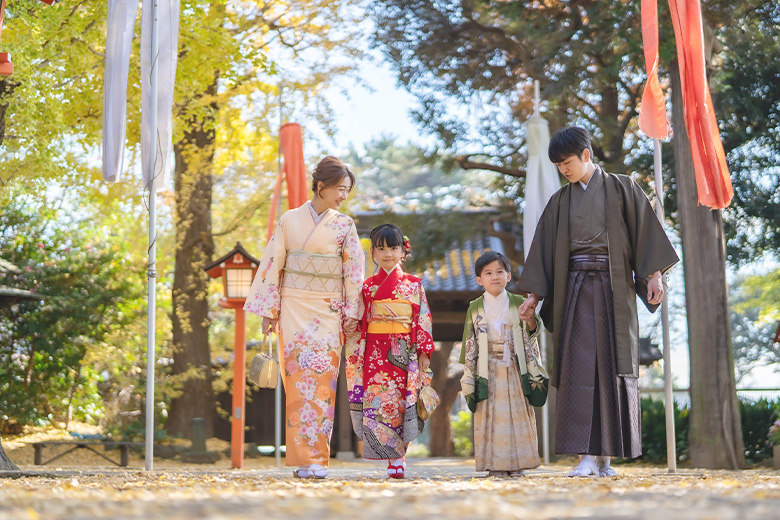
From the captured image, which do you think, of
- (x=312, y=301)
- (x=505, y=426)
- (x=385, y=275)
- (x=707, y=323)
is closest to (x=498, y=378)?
(x=505, y=426)

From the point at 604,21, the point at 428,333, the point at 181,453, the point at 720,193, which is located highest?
the point at 604,21

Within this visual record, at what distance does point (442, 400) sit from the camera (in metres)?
17.8

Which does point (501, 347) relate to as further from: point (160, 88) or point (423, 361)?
point (160, 88)

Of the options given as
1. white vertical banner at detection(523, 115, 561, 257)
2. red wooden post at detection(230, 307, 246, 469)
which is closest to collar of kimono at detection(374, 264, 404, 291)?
white vertical banner at detection(523, 115, 561, 257)

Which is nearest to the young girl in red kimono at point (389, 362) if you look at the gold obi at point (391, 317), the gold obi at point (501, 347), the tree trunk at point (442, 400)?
the gold obi at point (391, 317)

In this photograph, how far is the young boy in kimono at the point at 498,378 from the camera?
5.04 metres

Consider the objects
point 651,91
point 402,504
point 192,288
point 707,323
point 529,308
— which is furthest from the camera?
point 192,288

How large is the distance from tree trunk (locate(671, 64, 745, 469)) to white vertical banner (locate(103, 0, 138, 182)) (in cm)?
545

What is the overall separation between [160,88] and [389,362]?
2.46m

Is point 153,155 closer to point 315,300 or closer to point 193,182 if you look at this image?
point 315,300

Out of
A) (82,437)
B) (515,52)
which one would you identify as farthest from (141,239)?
(515,52)

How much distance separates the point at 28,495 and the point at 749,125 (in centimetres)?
938

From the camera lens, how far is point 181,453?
35.0 feet

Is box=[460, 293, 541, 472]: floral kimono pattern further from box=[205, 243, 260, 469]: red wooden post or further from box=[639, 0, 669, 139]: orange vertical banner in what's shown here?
box=[205, 243, 260, 469]: red wooden post
